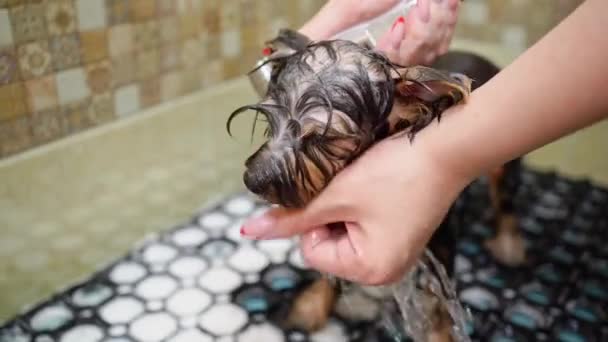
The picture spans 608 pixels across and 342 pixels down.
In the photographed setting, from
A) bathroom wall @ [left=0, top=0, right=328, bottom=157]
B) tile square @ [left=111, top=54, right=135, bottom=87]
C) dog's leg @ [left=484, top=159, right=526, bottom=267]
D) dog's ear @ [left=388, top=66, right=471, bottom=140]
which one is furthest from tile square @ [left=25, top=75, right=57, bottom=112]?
dog's leg @ [left=484, top=159, right=526, bottom=267]

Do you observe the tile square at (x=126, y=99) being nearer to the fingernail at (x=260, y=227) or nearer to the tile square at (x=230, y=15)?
the tile square at (x=230, y=15)

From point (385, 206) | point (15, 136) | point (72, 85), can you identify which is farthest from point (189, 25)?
point (385, 206)

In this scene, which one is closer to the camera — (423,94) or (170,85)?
(423,94)

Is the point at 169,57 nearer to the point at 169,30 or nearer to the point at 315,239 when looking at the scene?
the point at 169,30

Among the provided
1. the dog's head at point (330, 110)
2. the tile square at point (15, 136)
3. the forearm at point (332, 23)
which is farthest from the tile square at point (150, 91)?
the dog's head at point (330, 110)

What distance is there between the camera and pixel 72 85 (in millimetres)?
1023

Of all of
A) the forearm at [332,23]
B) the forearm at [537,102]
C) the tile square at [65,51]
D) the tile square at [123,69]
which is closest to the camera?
the forearm at [537,102]

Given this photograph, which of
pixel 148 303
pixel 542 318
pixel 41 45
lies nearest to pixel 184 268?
pixel 148 303

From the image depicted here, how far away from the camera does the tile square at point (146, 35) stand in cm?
110

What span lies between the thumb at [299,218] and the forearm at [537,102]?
5.0 inches

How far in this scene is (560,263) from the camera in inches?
46.8

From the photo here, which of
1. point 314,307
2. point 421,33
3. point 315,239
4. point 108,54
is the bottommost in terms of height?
point 314,307

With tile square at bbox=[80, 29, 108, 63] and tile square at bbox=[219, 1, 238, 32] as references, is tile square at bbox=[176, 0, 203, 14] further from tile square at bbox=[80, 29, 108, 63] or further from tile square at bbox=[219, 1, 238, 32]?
tile square at bbox=[80, 29, 108, 63]

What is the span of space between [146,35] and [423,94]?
592 millimetres
